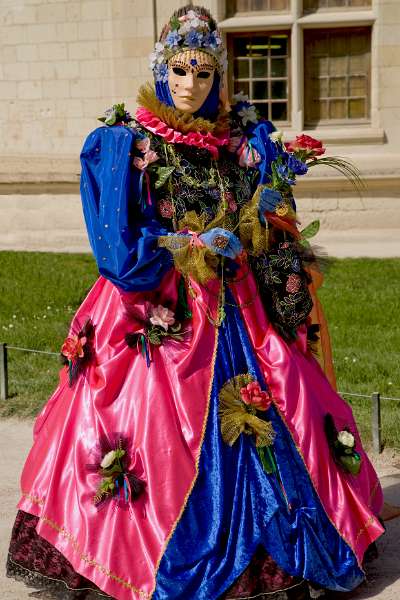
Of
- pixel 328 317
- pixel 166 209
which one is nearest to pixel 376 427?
pixel 166 209

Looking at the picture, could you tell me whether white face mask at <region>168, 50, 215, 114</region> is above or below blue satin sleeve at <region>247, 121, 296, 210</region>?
above

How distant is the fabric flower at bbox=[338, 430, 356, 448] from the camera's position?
3670 millimetres

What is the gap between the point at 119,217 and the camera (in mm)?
3457

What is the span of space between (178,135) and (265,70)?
26.1 feet

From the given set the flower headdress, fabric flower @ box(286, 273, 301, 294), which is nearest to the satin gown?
fabric flower @ box(286, 273, 301, 294)

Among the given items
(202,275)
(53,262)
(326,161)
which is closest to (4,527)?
(202,275)

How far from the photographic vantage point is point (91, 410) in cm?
359

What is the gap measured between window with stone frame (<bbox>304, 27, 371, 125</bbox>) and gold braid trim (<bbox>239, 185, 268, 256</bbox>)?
7931 mm

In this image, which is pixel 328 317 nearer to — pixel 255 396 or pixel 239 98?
pixel 239 98

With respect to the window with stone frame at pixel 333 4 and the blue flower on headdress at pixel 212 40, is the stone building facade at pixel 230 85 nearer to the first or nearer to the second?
the window with stone frame at pixel 333 4

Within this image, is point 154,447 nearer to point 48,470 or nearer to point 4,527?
point 48,470

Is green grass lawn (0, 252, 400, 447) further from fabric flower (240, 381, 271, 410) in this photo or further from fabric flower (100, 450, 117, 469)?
fabric flower (100, 450, 117, 469)

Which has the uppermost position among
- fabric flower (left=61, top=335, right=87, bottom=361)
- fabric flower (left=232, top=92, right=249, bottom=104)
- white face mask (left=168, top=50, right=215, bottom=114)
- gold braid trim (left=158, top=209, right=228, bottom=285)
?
white face mask (left=168, top=50, right=215, bottom=114)

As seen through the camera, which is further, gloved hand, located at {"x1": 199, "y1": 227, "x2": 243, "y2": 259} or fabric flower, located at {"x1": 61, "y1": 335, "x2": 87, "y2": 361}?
fabric flower, located at {"x1": 61, "y1": 335, "x2": 87, "y2": 361}
